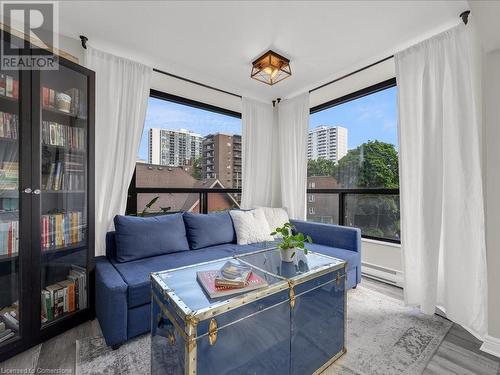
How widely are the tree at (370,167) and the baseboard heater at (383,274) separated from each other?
970 millimetres

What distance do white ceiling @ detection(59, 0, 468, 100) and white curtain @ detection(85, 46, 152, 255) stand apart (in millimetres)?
179

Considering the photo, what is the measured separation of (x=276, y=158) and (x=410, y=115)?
195 cm

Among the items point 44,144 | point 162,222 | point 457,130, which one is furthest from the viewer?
point 162,222

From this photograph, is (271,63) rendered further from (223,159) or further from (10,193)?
(10,193)

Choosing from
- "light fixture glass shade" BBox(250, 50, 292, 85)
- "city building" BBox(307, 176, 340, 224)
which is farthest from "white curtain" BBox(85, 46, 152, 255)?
"city building" BBox(307, 176, 340, 224)

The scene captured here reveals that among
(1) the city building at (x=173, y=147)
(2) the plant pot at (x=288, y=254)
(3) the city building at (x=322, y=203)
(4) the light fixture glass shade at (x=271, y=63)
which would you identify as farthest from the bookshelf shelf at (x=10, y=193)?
(3) the city building at (x=322, y=203)

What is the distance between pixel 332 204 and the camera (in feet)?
10.9

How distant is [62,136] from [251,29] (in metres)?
1.83

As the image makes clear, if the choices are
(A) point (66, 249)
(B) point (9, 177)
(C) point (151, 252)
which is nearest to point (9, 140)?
(B) point (9, 177)

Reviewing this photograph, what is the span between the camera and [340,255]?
7.76 feet

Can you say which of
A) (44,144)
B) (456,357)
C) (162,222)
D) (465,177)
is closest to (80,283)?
(162,222)

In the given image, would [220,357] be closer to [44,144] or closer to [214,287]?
[214,287]

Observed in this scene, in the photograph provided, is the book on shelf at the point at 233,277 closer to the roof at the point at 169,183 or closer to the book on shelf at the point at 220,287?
the book on shelf at the point at 220,287

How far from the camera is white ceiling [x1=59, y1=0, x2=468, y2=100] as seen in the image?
1.79 meters
